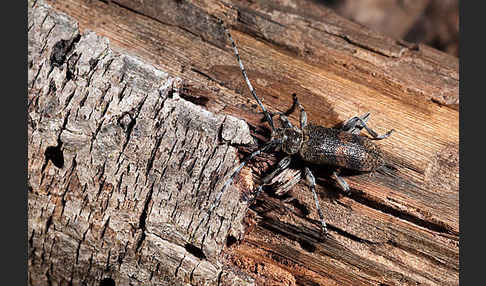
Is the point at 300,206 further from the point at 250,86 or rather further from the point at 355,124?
the point at 250,86

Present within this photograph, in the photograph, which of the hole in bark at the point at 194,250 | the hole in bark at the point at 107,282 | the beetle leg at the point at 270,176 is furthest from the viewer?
the hole in bark at the point at 107,282

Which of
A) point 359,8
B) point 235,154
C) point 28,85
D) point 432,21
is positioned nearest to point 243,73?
point 235,154

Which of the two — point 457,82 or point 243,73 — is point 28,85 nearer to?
A: point 243,73

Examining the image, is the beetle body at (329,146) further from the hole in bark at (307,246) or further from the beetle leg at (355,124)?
the hole in bark at (307,246)

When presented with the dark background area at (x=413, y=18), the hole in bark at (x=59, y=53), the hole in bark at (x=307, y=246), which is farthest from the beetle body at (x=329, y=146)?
the dark background area at (x=413, y=18)

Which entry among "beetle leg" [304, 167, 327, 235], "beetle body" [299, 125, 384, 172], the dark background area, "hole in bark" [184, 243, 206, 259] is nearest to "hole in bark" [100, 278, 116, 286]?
"hole in bark" [184, 243, 206, 259]

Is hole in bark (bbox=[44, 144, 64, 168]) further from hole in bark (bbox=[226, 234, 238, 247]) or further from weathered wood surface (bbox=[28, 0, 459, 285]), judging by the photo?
hole in bark (bbox=[226, 234, 238, 247])
